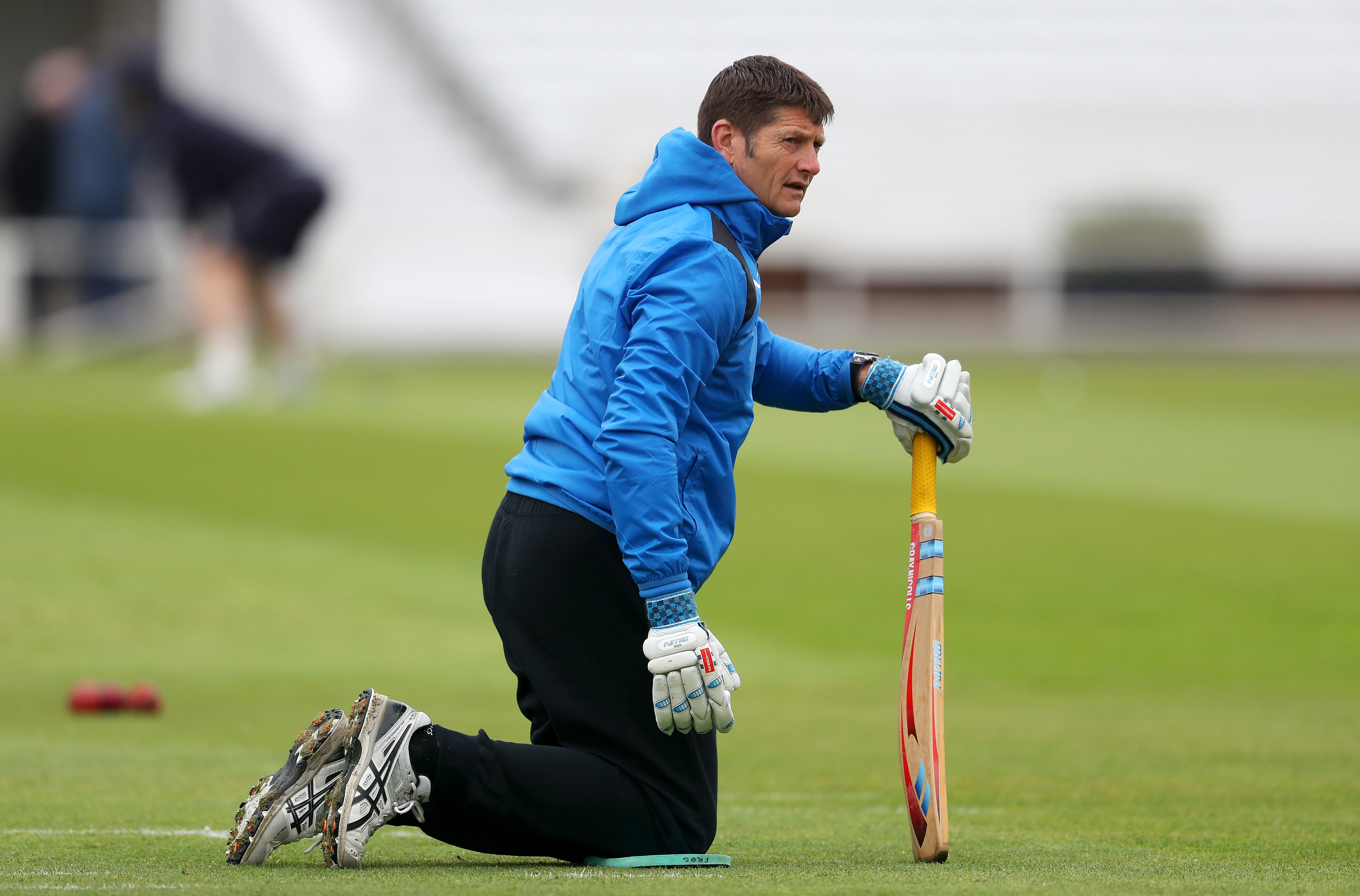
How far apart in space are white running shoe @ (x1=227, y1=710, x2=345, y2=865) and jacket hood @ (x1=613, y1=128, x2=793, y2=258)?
1.25 meters

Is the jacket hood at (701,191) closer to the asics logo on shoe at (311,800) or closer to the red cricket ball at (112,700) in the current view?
the asics logo on shoe at (311,800)

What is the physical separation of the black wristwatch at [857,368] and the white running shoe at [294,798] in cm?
140

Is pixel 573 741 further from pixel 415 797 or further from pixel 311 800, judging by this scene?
pixel 311 800

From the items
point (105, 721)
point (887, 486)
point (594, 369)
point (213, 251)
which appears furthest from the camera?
point (213, 251)

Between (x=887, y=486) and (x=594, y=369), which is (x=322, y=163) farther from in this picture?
(x=594, y=369)

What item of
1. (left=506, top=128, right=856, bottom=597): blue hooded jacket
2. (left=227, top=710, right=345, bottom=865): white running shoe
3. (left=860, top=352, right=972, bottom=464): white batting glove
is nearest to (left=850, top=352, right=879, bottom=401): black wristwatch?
(left=860, top=352, right=972, bottom=464): white batting glove

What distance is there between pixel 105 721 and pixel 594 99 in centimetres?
2408

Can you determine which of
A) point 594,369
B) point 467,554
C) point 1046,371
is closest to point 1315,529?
point 467,554

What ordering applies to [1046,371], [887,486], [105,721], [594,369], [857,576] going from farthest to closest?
[1046,371], [887,486], [857,576], [105,721], [594,369]

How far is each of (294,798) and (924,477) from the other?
1527mm

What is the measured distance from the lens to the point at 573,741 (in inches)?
155

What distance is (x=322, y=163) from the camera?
78.4 ft

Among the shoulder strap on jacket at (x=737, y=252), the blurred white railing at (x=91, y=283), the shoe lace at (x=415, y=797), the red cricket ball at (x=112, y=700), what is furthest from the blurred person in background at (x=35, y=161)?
the shoe lace at (x=415, y=797)

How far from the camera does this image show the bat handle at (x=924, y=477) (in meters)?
4.13
